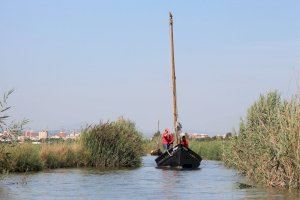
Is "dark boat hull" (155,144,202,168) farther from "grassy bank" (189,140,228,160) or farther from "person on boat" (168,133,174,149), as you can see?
"grassy bank" (189,140,228,160)

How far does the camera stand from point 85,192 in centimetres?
1769

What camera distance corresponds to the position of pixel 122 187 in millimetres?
19562

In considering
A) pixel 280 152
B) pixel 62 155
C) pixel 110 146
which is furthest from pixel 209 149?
pixel 280 152

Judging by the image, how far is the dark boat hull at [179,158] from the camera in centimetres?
3047

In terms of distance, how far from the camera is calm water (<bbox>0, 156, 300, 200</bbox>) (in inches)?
646

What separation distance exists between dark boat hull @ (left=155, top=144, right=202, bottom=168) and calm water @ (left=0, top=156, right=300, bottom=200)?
5.39m

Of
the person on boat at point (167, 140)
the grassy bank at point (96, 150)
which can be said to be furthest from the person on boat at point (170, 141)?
the grassy bank at point (96, 150)

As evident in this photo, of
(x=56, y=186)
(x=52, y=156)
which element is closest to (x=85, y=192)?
(x=56, y=186)

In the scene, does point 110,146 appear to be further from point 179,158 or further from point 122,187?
point 122,187

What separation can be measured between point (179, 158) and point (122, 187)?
442 inches

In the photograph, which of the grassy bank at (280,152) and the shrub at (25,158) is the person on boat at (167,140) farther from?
the grassy bank at (280,152)

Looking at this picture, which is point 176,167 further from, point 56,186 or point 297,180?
point 297,180

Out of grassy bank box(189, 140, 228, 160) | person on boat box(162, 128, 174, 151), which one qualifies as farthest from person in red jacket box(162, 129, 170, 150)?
grassy bank box(189, 140, 228, 160)

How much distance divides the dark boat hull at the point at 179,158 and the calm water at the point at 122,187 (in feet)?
17.7
